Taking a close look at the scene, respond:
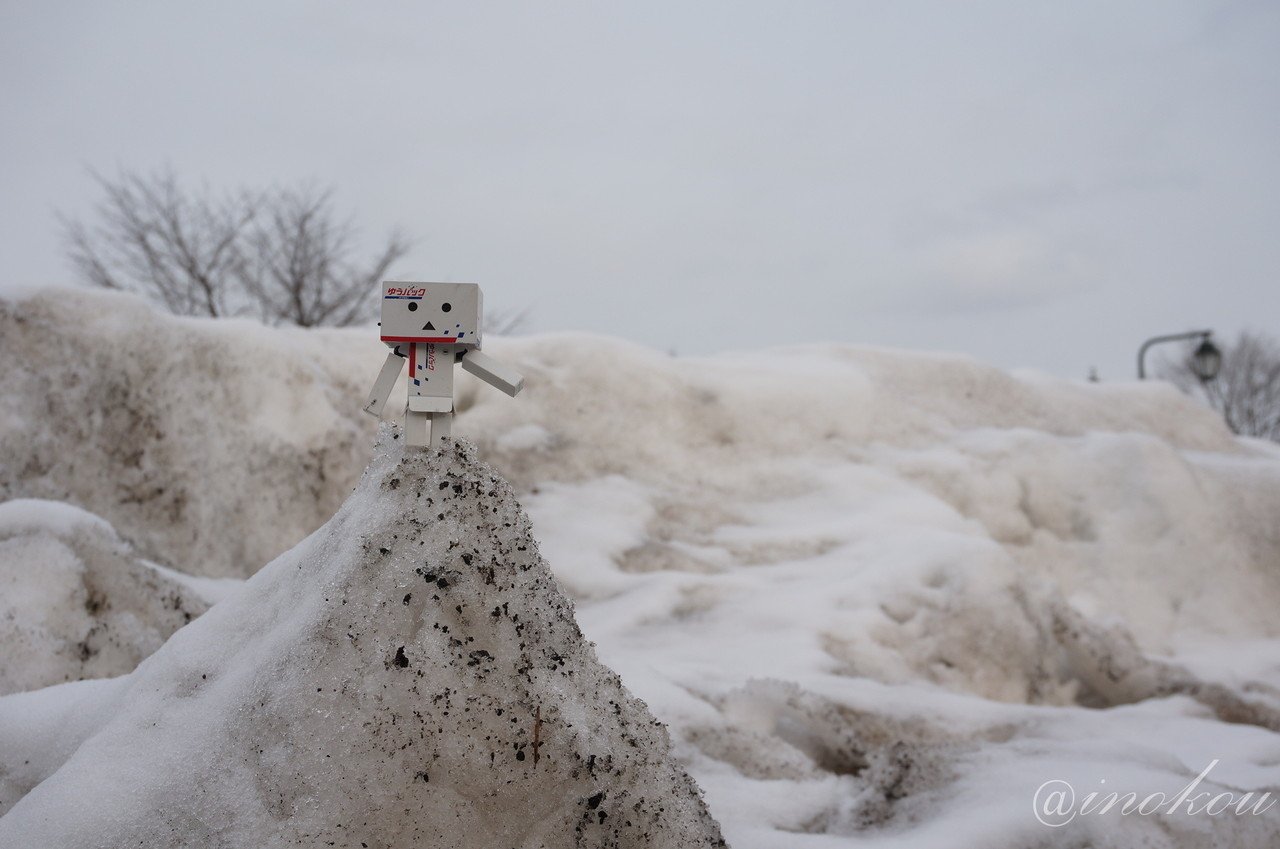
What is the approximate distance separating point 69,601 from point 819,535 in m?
4.44

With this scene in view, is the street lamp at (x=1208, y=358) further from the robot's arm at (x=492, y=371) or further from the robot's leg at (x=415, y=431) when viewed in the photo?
the robot's leg at (x=415, y=431)

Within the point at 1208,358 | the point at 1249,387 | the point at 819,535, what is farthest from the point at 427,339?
the point at 1249,387

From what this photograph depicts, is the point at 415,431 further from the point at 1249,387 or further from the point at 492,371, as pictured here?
the point at 1249,387

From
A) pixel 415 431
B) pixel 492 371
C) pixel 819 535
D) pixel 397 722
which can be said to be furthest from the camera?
pixel 819 535

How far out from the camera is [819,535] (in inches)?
252

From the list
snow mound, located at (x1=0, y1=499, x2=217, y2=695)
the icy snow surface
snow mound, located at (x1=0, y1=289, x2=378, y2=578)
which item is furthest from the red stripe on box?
snow mound, located at (x1=0, y1=289, x2=378, y2=578)

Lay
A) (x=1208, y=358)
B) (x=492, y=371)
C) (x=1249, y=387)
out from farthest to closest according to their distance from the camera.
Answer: (x=1249, y=387) < (x=1208, y=358) < (x=492, y=371)

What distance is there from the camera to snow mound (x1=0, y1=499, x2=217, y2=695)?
305 centimetres

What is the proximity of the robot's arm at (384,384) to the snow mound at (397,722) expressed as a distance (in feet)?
0.36

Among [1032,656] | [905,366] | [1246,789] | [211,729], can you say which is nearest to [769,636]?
[1032,656]

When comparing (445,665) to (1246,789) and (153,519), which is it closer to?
(1246,789)

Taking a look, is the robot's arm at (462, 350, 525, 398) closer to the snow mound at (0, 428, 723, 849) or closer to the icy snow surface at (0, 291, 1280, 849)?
the snow mound at (0, 428, 723, 849)

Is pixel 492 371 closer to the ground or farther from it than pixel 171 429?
farther from it

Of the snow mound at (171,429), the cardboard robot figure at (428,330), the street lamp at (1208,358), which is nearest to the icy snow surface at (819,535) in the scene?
the snow mound at (171,429)
